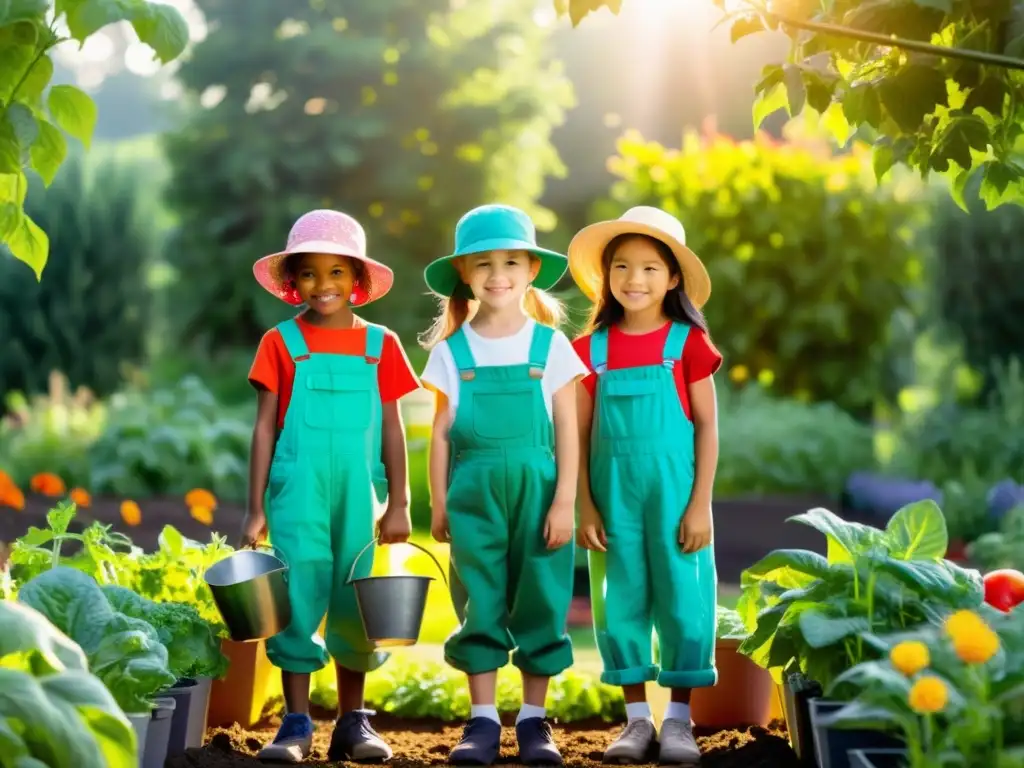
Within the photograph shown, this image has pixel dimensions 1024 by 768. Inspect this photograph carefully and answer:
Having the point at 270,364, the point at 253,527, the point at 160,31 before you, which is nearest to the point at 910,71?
the point at 160,31

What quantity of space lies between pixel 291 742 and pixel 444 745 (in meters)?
0.50

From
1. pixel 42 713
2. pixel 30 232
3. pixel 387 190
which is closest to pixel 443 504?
pixel 30 232

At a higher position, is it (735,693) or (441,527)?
(441,527)

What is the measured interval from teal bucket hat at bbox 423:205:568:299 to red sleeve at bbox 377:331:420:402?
22 centimetres

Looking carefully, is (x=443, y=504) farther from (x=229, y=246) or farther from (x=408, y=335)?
(x=229, y=246)

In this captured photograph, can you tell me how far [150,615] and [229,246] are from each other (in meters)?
11.7

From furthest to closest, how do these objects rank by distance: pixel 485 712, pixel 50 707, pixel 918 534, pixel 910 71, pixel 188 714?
1. pixel 485 712
2. pixel 918 534
3. pixel 188 714
4. pixel 910 71
5. pixel 50 707

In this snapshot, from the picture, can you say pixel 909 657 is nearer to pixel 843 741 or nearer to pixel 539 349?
pixel 843 741

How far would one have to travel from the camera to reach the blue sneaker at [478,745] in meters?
3.58

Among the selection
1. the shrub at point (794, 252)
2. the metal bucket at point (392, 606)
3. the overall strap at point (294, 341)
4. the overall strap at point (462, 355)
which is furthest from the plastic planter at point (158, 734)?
the shrub at point (794, 252)

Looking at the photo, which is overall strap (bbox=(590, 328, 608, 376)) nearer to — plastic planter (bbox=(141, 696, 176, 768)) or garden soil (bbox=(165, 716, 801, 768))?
garden soil (bbox=(165, 716, 801, 768))

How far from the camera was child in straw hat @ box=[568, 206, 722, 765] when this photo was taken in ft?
12.2

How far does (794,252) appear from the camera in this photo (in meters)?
11.4

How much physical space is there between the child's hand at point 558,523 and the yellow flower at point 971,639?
1.38 metres
